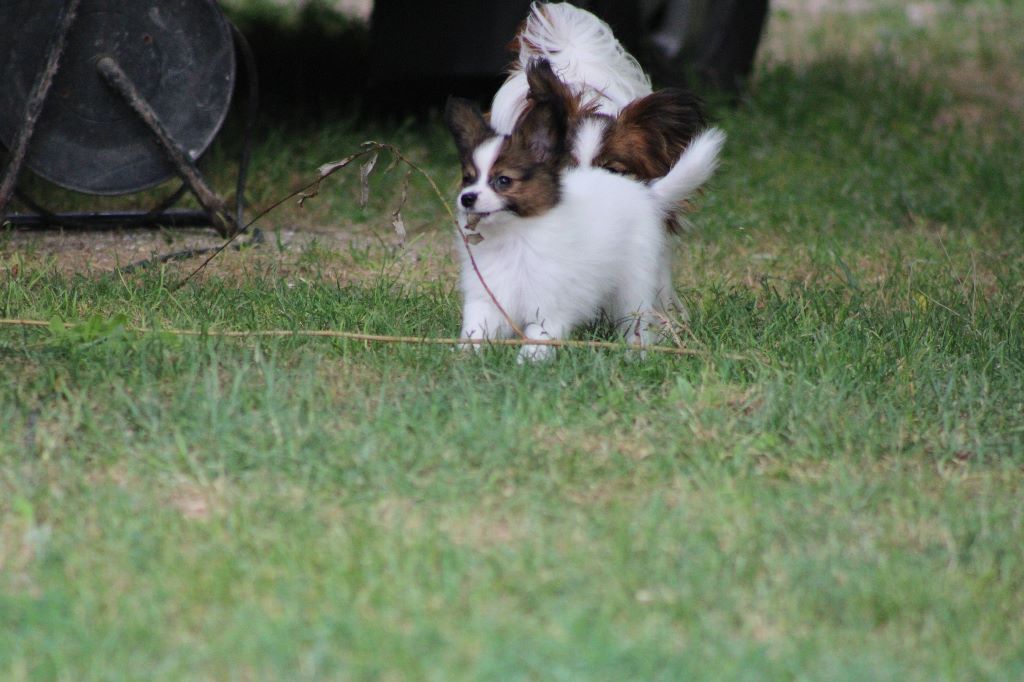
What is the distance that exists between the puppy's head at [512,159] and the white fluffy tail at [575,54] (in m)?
0.54

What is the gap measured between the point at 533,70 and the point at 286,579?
6.44 ft

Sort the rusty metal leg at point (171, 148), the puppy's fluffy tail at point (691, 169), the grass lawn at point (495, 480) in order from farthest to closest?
the rusty metal leg at point (171, 148) → the puppy's fluffy tail at point (691, 169) → the grass lawn at point (495, 480)

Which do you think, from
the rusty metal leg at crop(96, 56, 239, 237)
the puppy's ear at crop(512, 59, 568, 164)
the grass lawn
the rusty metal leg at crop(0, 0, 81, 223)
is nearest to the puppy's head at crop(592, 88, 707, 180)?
the puppy's ear at crop(512, 59, 568, 164)

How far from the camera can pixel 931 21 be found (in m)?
11.5

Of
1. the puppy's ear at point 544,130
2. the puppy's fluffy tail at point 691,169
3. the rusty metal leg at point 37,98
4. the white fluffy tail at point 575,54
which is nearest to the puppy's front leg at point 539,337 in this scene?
the puppy's ear at point 544,130

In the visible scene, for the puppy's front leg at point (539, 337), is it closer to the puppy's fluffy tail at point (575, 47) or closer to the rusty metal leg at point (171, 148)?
the puppy's fluffy tail at point (575, 47)

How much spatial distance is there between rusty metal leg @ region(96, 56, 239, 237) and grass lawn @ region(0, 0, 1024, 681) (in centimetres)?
20

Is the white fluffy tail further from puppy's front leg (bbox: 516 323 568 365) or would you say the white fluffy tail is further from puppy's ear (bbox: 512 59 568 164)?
puppy's front leg (bbox: 516 323 568 365)

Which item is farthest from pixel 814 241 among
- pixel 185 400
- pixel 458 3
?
pixel 185 400

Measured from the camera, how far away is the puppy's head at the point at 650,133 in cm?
410

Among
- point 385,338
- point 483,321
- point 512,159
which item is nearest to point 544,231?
point 512,159

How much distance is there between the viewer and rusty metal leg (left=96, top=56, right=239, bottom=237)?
4.96m

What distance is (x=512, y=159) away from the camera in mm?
3648

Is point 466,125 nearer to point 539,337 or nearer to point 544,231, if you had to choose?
point 544,231
